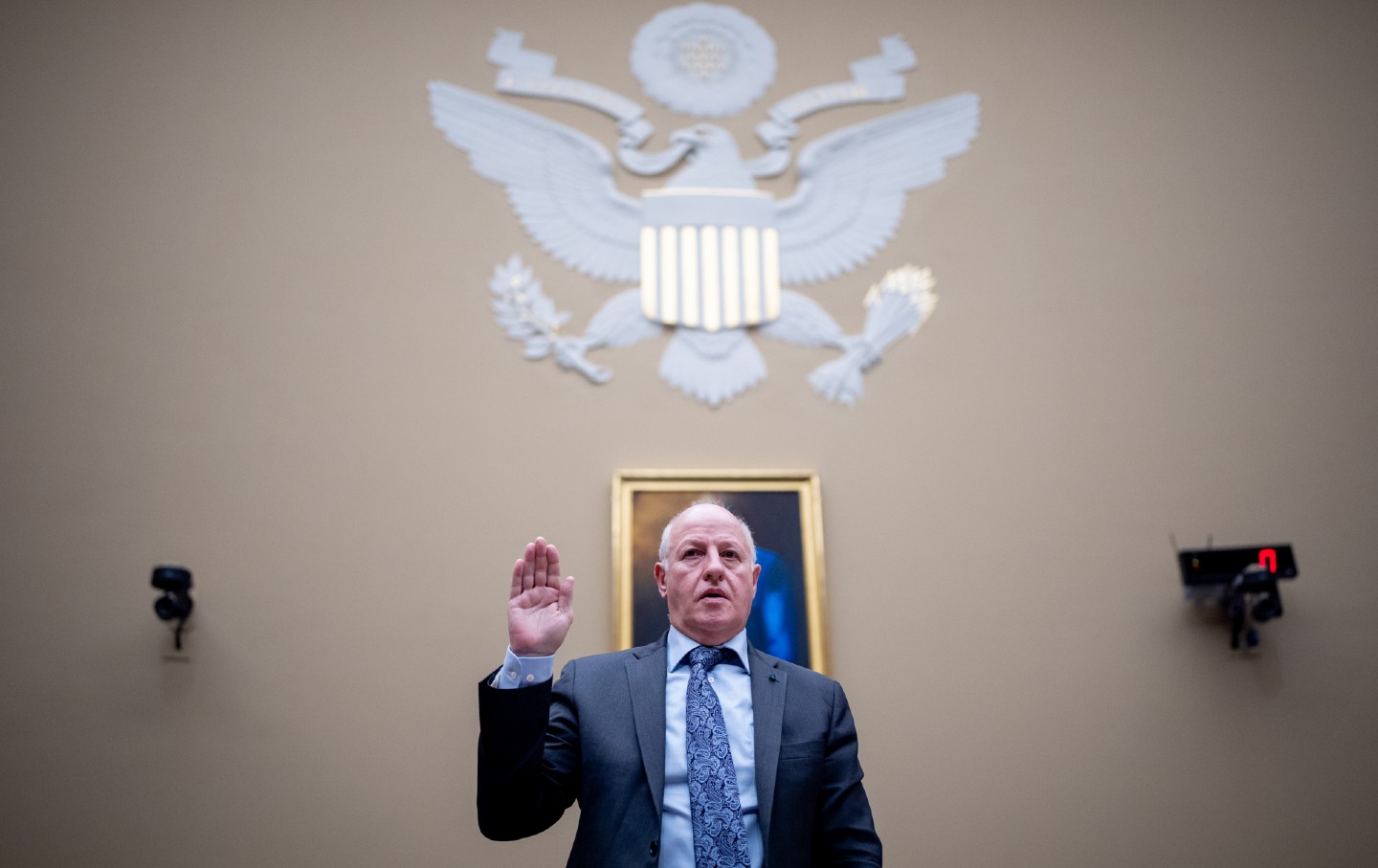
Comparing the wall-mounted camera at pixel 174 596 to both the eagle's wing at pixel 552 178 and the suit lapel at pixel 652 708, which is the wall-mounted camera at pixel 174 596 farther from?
the suit lapel at pixel 652 708

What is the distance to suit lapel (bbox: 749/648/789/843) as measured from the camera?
204cm

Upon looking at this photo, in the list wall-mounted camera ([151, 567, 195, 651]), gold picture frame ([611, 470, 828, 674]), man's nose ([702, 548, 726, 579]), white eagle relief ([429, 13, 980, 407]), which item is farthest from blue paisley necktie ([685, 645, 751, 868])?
wall-mounted camera ([151, 567, 195, 651])

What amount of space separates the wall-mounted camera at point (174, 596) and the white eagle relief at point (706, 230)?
1798 millimetres

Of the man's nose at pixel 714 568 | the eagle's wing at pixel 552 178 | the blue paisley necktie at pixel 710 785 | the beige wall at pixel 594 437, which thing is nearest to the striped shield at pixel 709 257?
the eagle's wing at pixel 552 178

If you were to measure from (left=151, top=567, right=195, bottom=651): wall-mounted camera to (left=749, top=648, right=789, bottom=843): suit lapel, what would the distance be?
2.90m

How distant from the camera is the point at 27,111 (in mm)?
4934

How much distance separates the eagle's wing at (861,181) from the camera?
510 centimetres

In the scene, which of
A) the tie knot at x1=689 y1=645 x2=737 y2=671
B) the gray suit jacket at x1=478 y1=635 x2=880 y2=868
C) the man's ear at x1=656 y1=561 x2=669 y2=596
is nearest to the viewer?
the gray suit jacket at x1=478 y1=635 x2=880 y2=868

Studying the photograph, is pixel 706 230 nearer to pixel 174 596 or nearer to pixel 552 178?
pixel 552 178

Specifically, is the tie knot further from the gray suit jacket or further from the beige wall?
the beige wall

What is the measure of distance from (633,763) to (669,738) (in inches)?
4.0

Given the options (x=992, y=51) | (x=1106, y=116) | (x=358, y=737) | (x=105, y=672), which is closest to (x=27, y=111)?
(x=105, y=672)

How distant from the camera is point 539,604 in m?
2.05

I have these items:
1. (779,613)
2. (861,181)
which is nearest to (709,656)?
(779,613)
